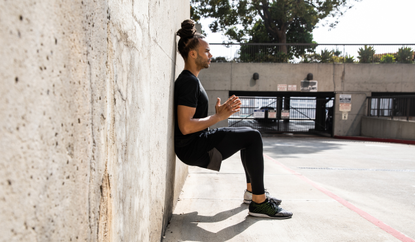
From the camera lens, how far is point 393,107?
47.2 ft

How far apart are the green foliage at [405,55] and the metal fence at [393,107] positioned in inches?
113

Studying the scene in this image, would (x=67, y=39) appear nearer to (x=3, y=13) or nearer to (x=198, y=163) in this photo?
(x=3, y=13)

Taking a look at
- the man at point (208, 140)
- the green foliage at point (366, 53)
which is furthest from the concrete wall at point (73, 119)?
the green foliage at point (366, 53)

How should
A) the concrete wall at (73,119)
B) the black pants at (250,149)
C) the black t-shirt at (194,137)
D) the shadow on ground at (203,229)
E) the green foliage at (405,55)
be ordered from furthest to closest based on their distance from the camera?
1. the green foliage at (405,55)
2. the black pants at (250,149)
3. the black t-shirt at (194,137)
4. the shadow on ground at (203,229)
5. the concrete wall at (73,119)

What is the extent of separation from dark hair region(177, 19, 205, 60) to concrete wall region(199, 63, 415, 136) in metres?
13.4

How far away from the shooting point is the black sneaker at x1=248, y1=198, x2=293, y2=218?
9.74ft

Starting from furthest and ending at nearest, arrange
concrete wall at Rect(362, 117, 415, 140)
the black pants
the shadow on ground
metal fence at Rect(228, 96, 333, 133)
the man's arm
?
metal fence at Rect(228, 96, 333, 133), concrete wall at Rect(362, 117, 415, 140), the black pants, the man's arm, the shadow on ground

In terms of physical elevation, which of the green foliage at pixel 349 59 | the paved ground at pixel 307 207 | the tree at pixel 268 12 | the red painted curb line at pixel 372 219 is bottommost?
the paved ground at pixel 307 207

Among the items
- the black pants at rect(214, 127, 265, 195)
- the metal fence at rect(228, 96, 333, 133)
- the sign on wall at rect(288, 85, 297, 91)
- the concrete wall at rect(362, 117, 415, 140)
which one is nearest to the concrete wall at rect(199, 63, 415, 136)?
the sign on wall at rect(288, 85, 297, 91)

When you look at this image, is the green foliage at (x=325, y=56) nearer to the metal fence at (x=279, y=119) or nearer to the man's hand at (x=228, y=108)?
the metal fence at (x=279, y=119)

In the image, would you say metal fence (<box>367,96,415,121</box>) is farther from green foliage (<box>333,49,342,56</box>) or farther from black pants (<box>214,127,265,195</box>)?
black pants (<box>214,127,265,195</box>)

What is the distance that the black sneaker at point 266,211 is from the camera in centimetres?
297

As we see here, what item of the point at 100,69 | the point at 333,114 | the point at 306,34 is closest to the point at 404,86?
the point at 333,114

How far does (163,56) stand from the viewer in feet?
7.47
